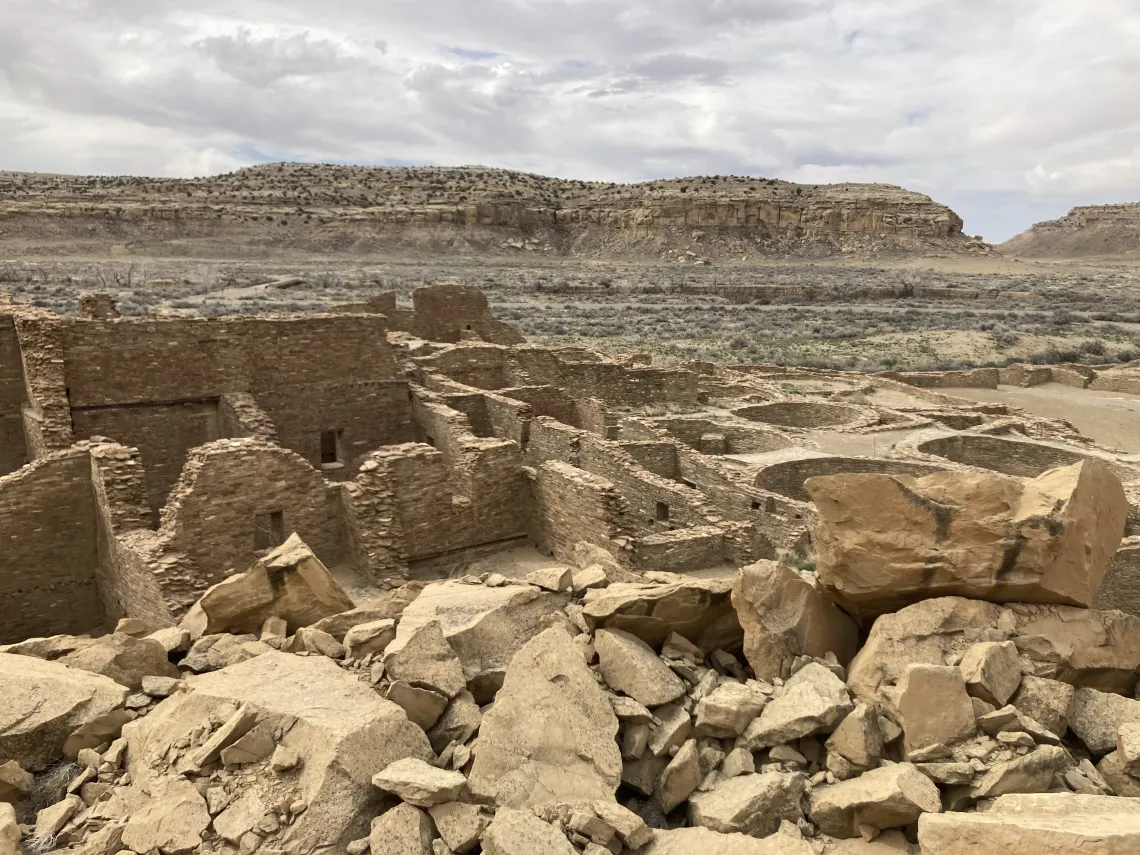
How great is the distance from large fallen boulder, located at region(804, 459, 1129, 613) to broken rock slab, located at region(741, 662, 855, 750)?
0.96 meters

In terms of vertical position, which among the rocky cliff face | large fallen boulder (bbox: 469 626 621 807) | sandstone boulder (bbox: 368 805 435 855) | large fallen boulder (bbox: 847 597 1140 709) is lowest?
sandstone boulder (bbox: 368 805 435 855)

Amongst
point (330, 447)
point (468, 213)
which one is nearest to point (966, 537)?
point (330, 447)

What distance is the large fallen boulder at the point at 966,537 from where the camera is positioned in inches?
204

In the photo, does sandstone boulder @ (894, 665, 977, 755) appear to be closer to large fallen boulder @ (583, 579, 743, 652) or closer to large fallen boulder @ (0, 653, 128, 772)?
large fallen boulder @ (583, 579, 743, 652)

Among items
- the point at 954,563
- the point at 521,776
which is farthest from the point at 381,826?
the point at 954,563

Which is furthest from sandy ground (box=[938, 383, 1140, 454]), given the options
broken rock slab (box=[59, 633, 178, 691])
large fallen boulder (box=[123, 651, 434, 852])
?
broken rock slab (box=[59, 633, 178, 691])

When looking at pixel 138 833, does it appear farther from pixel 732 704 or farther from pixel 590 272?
pixel 590 272

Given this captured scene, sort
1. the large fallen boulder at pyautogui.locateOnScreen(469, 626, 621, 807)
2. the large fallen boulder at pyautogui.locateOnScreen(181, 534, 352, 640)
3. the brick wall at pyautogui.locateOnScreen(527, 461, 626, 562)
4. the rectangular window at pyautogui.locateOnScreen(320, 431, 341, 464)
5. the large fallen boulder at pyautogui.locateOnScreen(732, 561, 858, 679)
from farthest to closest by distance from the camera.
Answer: the rectangular window at pyautogui.locateOnScreen(320, 431, 341, 464)
the brick wall at pyautogui.locateOnScreen(527, 461, 626, 562)
the large fallen boulder at pyautogui.locateOnScreen(181, 534, 352, 640)
the large fallen boulder at pyautogui.locateOnScreen(732, 561, 858, 679)
the large fallen boulder at pyautogui.locateOnScreen(469, 626, 621, 807)

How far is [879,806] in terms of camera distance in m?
3.98

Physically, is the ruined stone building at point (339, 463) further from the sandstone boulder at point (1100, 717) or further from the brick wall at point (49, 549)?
the sandstone boulder at point (1100, 717)

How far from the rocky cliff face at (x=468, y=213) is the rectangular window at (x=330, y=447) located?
6687 centimetres

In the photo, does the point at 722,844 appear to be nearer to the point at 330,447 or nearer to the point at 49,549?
the point at 49,549

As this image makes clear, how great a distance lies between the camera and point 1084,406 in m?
26.7

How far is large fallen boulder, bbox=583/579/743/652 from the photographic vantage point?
5.32 meters
